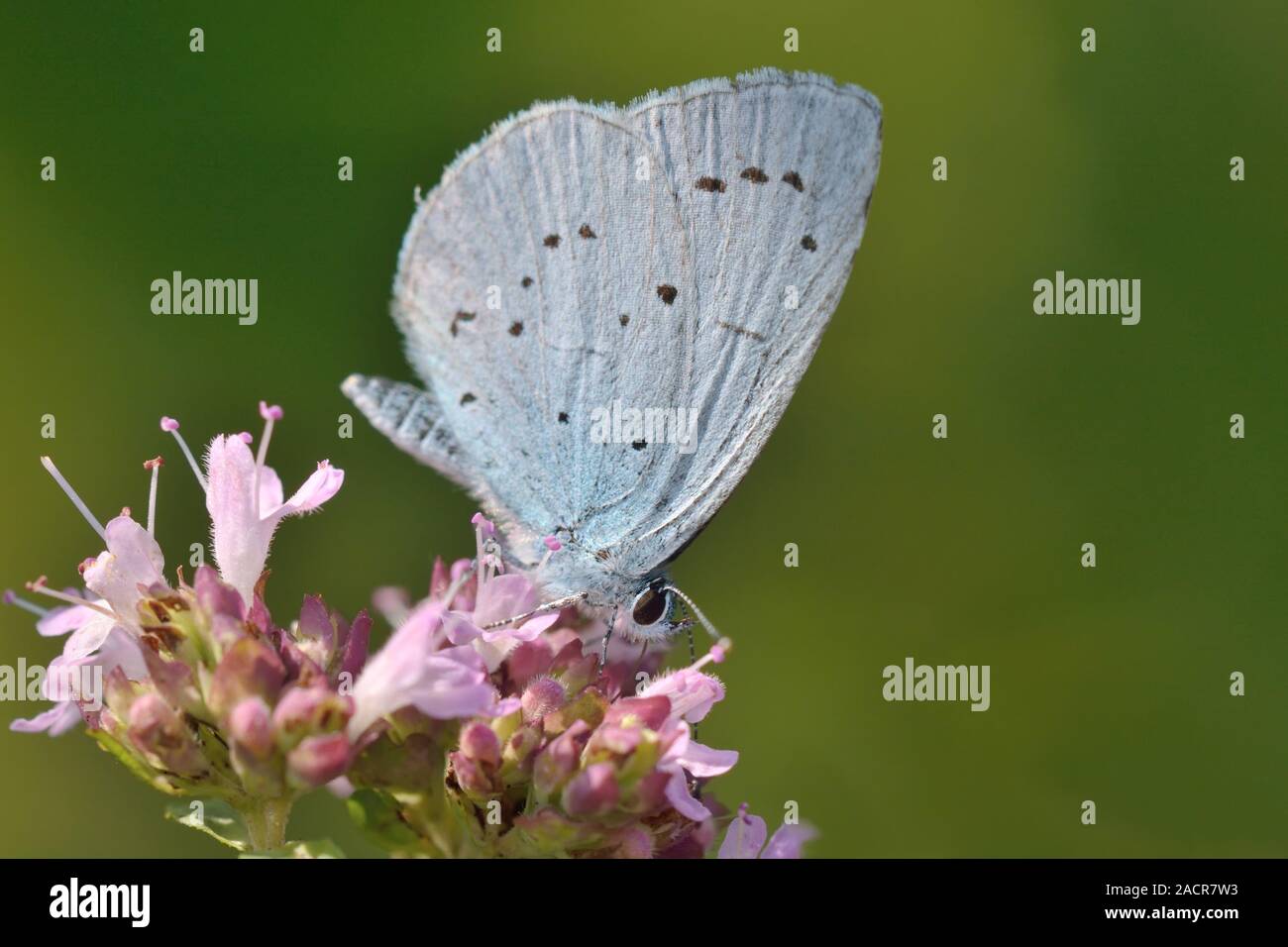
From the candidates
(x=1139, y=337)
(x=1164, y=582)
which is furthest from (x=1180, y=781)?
(x=1139, y=337)

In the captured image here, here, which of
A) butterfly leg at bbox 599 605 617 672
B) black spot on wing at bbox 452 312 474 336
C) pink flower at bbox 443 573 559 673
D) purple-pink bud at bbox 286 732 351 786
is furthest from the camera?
black spot on wing at bbox 452 312 474 336

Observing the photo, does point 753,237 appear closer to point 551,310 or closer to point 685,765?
point 551,310

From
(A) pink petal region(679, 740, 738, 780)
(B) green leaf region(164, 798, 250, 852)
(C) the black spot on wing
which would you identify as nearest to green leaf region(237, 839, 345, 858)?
(B) green leaf region(164, 798, 250, 852)

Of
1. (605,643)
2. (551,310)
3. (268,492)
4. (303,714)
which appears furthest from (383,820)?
(551,310)

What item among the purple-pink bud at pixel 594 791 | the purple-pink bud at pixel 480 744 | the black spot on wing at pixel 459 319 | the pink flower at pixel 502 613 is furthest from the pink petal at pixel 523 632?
the black spot on wing at pixel 459 319

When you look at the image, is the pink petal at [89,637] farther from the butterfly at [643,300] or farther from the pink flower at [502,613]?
the butterfly at [643,300]

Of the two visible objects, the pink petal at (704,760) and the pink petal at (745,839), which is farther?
the pink petal at (745,839)

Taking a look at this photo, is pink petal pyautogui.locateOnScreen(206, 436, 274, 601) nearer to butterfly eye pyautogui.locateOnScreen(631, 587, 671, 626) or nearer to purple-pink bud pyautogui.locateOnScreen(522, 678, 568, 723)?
purple-pink bud pyautogui.locateOnScreen(522, 678, 568, 723)

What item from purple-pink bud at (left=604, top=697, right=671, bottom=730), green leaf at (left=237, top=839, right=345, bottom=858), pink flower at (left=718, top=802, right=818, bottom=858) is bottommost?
pink flower at (left=718, top=802, right=818, bottom=858)

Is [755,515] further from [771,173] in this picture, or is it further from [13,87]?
[13,87]
